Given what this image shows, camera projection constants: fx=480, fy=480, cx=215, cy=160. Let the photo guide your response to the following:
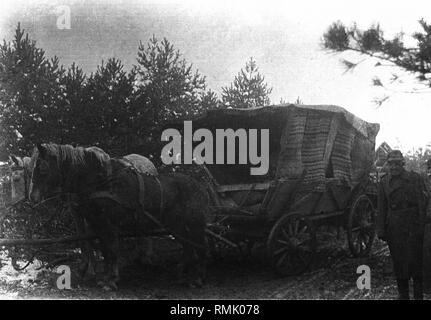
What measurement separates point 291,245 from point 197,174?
6.58 feet

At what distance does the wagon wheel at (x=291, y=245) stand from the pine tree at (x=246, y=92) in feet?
19.0

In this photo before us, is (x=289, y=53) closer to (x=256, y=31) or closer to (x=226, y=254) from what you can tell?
(x=256, y=31)

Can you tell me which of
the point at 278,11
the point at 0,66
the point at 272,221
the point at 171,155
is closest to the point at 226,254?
the point at 272,221

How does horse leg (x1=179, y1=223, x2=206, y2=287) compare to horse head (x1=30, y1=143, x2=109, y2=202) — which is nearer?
horse head (x1=30, y1=143, x2=109, y2=202)

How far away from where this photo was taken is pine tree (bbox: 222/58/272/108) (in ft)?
39.6

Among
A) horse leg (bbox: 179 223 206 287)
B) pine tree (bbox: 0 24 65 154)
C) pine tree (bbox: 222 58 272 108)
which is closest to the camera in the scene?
horse leg (bbox: 179 223 206 287)

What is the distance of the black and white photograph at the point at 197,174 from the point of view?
5.25 meters

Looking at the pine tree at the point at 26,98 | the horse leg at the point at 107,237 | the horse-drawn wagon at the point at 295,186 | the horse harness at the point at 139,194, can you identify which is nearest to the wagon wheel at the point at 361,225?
the horse-drawn wagon at the point at 295,186

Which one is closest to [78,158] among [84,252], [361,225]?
[84,252]

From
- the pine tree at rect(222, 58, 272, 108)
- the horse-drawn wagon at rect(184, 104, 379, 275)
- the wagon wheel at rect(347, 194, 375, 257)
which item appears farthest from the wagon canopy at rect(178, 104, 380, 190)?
the pine tree at rect(222, 58, 272, 108)

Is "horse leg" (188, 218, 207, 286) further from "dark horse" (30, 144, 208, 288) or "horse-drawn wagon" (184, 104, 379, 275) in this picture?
"horse-drawn wagon" (184, 104, 379, 275)

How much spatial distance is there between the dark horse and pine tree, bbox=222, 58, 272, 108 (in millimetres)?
5967

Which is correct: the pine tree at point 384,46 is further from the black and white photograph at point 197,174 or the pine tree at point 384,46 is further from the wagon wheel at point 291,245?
the wagon wheel at point 291,245
